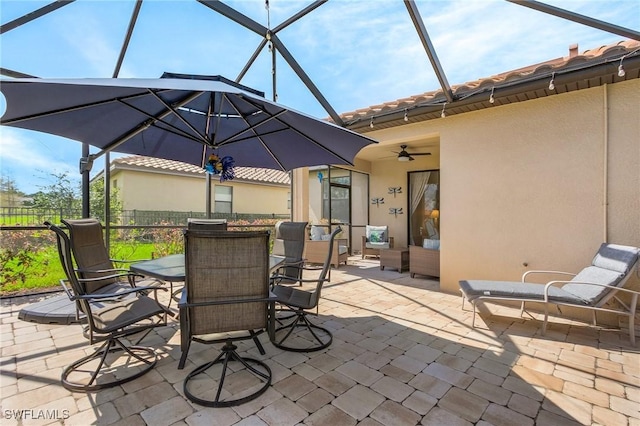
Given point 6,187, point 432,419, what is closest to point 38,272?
point 6,187

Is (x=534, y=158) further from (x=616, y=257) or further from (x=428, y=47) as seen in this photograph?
(x=428, y=47)

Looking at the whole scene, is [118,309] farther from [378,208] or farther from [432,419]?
[378,208]

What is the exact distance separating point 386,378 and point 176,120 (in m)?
3.78

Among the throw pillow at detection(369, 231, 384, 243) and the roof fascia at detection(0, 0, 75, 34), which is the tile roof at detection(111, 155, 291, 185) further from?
the roof fascia at detection(0, 0, 75, 34)

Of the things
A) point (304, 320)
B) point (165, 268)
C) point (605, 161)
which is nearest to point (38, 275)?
point (165, 268)

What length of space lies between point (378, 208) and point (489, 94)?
5.51 m

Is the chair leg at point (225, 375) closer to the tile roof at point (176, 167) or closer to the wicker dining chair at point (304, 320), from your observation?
the wicker dining chair at point (304, 320)

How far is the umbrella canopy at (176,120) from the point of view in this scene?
2238 mm

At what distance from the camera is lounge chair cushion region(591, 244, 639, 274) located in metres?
3.16

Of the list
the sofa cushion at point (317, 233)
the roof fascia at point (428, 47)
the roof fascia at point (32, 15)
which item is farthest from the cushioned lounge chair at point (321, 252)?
the roof fascia at point (32, 15)

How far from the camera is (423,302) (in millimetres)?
4516

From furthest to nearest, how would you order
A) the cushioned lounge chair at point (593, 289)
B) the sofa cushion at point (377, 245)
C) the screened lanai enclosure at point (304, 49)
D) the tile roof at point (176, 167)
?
the tile roof at point (176, 167) → the sofa cushion at point (377, 245) → the screened lanai enclosure at point (304, 49) → the cushioned lounge chair at point (593, 289)

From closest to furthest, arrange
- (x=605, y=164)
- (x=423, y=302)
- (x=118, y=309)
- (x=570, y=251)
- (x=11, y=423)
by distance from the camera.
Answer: (x=11, y=423)
(x=118, y=309)
(x=605, y=164)
(x=570, y=251)
(x=423, y=302)

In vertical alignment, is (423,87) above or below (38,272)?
above
